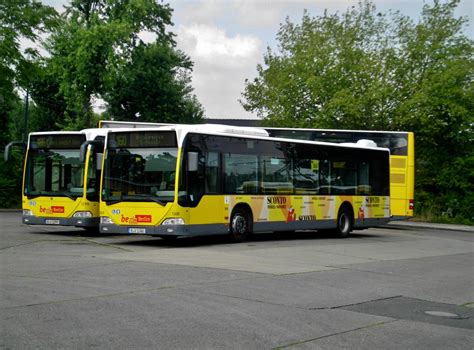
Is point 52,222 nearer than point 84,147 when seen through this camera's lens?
No

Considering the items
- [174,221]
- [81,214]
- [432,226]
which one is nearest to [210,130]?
[174,221]

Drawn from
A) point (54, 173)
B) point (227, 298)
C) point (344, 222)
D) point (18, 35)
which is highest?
point (18, 35)

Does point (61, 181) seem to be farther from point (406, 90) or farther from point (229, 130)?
point (406, 90)

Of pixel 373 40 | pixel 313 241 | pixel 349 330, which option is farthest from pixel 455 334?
pixel 373 40

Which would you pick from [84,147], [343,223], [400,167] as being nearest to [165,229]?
[84,147]

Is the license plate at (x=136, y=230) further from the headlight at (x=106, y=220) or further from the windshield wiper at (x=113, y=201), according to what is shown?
the windshield wiper at (x=113, y=201)

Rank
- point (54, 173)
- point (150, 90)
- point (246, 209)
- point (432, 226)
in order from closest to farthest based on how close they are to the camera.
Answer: point (246, 209) → point (54, 173) → point (432, 226) → point (150, 90)

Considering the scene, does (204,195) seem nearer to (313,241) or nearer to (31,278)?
→ (313,241)

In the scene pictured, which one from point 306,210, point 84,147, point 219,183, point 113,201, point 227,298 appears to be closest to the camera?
point 227,298

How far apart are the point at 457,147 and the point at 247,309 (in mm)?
32539

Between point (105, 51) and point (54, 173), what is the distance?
29.0 m

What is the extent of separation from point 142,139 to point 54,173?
4144mm

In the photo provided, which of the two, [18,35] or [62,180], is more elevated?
[18,35]

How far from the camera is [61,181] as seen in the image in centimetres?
2070
